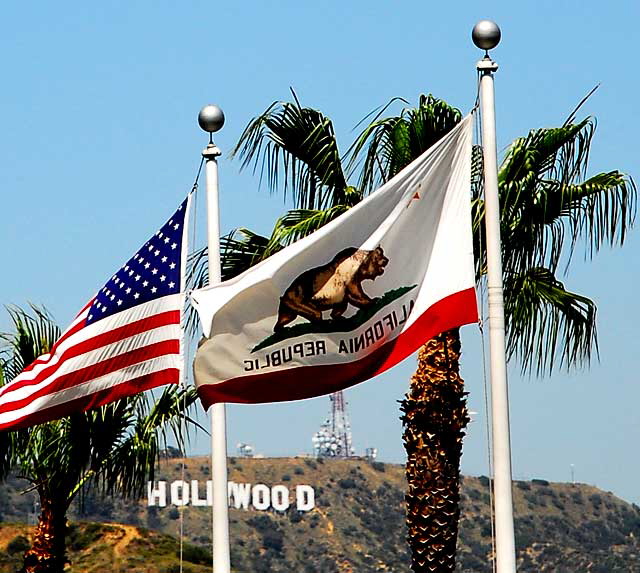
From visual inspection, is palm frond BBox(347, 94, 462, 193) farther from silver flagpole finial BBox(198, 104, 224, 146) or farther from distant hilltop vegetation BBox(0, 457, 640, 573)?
distant hilltop vegetation BBox(0, 457, 640, 573)

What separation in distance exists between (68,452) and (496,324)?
9.79 metres

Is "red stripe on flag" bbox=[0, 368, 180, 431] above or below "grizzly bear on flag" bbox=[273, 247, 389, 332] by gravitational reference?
below

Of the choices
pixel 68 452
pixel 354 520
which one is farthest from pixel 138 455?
pixel 354 520

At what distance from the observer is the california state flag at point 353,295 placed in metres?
10.2

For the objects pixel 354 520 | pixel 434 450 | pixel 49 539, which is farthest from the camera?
pixel 354 520

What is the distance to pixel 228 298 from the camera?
34.3 ft

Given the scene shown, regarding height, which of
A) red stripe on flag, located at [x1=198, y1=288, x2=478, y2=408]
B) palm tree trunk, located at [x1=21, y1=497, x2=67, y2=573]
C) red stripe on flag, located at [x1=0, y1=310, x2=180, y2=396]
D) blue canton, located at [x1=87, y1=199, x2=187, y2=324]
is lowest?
palm tree trunk, located at [x1=21, y1=497, x2=67, y2=573]

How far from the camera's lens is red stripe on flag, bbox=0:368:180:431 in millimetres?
12664

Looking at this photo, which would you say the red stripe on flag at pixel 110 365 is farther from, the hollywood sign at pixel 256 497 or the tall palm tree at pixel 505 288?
the hollywood sign at pixel 256 497

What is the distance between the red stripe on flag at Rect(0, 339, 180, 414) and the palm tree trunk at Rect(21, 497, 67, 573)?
6631 mm

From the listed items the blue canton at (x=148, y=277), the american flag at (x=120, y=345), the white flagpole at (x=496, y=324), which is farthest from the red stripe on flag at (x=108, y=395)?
the white flagpole at (x=496, y=324)

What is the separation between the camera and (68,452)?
18.8 meters

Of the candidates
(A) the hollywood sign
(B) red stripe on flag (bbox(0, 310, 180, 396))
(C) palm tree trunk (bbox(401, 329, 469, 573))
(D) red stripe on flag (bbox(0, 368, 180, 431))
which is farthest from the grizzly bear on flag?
(A) the hollywood sign

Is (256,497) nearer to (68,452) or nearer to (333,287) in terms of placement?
(68,452)
